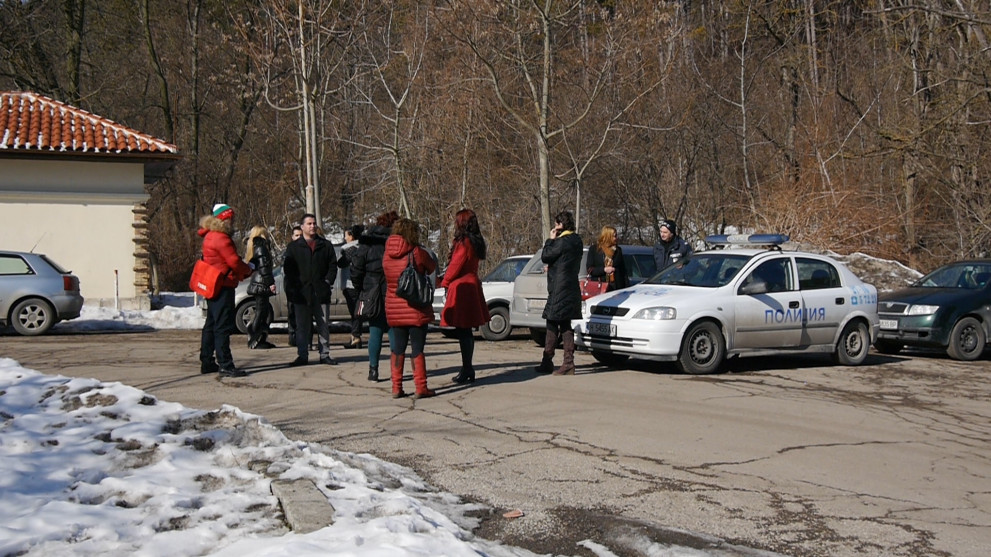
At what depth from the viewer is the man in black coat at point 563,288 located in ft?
38.3

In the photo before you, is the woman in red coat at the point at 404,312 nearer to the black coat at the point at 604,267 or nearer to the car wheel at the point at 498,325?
the black coat at the point at 604,267

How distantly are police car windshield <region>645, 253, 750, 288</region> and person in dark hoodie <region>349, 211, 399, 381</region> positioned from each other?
388 cm

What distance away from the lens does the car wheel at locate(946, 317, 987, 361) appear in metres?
15.6

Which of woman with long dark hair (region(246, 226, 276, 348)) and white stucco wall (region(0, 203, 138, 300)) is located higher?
white stucco wall (region(0, 203, 138, 300))

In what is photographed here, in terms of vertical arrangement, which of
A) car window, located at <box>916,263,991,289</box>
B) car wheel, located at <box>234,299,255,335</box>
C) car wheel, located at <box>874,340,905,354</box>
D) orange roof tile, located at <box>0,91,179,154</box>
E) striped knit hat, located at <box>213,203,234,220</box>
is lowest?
car wheel, located at <box>874,340,905,354</box>

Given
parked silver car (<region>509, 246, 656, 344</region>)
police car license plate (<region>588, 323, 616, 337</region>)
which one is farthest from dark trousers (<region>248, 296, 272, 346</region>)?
police car license plate (<region>588, 323, 616, 337</region>)

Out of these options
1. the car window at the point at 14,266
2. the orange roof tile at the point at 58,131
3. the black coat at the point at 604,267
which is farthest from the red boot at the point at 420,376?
the orange roof tile at the point at 58,131

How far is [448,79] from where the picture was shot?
29.5 m

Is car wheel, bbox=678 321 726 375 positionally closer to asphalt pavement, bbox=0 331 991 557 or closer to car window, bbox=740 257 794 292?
asphalt pavement, bbox=0 331 991 557

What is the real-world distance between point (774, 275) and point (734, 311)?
1.04 meters

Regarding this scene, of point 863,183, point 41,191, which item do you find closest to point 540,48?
point 863,183

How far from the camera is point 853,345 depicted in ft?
45.8

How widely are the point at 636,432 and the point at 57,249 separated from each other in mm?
19926

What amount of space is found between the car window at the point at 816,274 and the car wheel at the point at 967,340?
306cm
